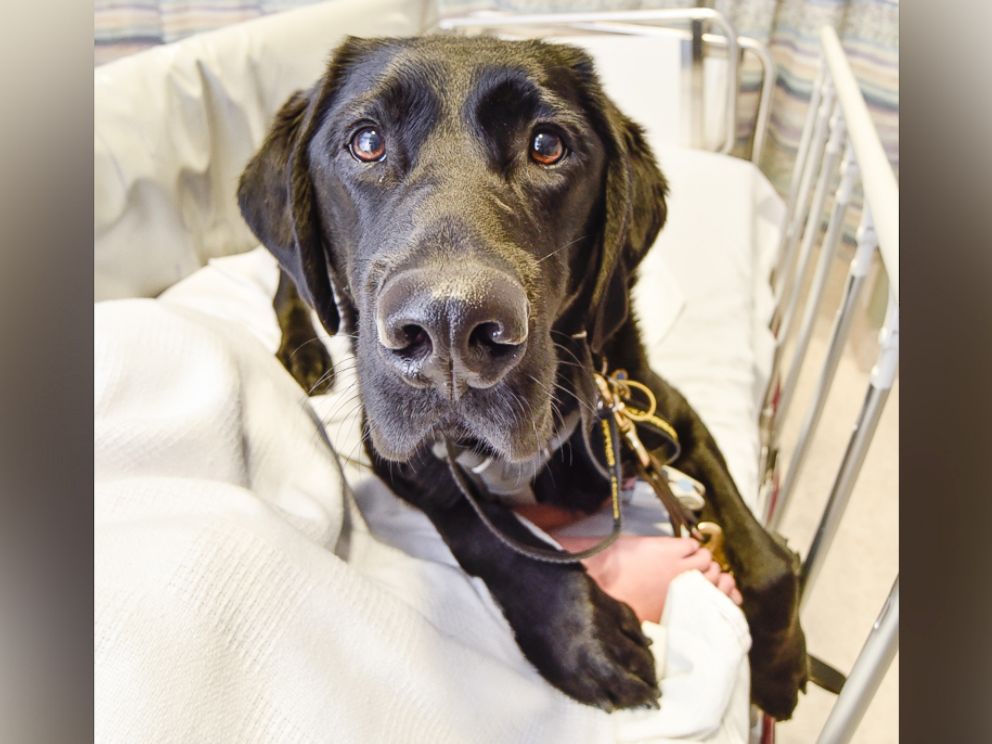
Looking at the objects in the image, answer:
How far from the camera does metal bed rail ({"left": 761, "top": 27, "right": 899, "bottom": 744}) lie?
70 cm

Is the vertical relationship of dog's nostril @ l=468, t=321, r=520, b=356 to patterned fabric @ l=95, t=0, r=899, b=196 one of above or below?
below

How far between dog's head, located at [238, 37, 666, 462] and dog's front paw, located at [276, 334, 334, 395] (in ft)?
1.01

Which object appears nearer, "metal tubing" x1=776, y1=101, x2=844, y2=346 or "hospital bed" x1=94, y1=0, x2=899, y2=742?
"hospital bed" x1=94, y1=0, x2=899, y2=742

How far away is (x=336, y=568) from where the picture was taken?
2.45 feet

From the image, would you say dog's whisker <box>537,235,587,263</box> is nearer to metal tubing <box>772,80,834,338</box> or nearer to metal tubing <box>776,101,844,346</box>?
metal tubing <box>776,101,844,346</box>

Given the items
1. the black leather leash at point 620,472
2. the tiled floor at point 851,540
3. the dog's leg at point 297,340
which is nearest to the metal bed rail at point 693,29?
the tiled floor at point 851,540

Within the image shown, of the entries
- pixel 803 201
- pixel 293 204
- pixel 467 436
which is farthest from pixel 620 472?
pixel 803 201

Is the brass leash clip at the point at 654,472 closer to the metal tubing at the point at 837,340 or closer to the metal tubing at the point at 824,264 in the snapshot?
the metal tubing at the point at 837,340

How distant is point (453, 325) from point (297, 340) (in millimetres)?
791

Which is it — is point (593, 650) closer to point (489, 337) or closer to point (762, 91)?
point (489, 337)

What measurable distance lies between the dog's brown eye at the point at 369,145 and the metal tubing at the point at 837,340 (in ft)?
1.83

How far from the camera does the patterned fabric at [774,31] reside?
961 mm

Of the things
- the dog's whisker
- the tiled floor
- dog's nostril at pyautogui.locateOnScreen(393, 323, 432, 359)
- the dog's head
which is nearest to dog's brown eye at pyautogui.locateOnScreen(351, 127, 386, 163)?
the dog's head
